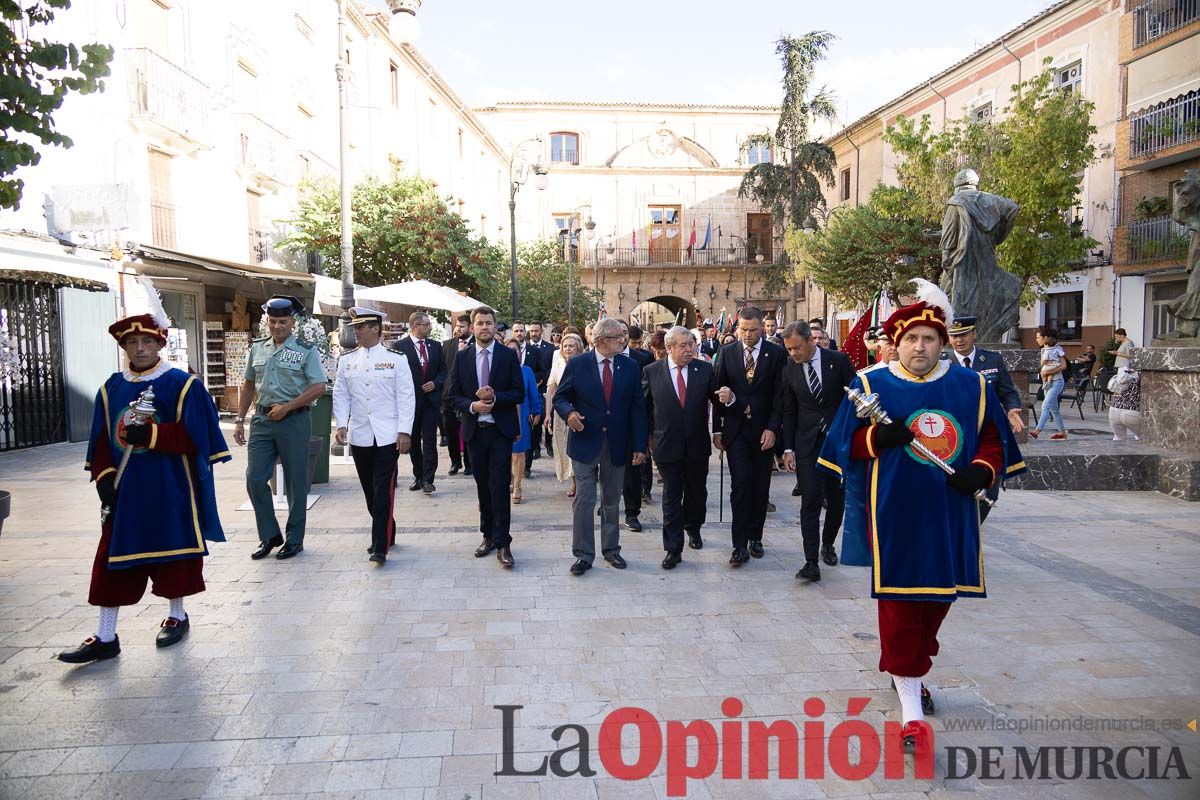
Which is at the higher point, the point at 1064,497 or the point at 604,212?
the point at 604,212

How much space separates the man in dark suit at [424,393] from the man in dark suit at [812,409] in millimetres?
4333

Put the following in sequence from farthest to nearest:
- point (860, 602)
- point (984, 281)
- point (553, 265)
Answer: point (553, 265) → point (984, 281) → point (860, 602)

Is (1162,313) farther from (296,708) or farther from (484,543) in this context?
(296,708)

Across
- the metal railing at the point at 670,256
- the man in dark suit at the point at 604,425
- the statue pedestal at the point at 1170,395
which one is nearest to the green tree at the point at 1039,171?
the statue pedestal at the point at 1170,395

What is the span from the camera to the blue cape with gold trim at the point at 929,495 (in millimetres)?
3359

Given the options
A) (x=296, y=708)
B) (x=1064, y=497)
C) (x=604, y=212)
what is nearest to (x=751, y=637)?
(x=296, y=708)

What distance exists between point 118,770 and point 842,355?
5.25 meters

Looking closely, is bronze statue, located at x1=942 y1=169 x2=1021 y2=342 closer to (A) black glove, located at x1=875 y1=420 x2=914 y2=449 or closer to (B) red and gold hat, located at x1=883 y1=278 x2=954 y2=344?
(B) red and gold hat, located at x1=883 y1=278 x2=954 y2=344

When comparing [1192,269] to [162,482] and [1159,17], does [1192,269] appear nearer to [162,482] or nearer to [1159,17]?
[162,482]

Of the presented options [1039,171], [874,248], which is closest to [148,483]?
[1039,171]

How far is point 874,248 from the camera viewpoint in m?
23.7

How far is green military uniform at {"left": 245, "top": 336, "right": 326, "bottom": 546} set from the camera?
20.4 ft

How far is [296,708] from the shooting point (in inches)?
145

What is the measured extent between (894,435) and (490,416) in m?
3.48
